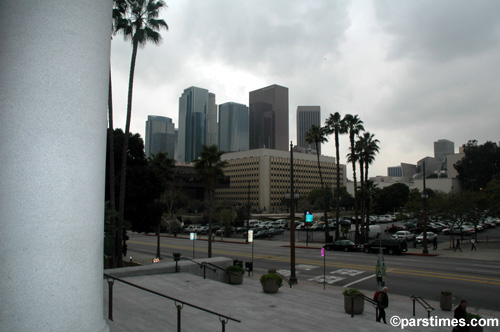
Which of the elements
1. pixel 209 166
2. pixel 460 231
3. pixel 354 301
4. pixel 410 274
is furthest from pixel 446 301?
pixel 460 231

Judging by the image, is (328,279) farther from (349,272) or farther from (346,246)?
(346,246)

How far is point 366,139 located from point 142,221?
31680mm

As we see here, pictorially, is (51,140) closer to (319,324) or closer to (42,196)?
(42,196)

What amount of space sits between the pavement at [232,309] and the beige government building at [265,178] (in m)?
152

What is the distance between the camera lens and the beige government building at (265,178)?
17588 centimetres

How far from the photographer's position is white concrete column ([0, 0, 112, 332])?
3695 millimetres

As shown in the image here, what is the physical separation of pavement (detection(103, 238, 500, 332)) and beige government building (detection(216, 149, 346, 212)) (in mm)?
152460

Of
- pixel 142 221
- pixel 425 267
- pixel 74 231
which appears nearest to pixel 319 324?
pixel 74 231

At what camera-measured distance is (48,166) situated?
3.83 m

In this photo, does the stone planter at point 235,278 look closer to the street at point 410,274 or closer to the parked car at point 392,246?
the street at point 410,274

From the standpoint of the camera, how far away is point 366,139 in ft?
161

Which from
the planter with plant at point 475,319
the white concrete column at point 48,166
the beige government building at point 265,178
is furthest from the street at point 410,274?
the beige government building at point 265,178

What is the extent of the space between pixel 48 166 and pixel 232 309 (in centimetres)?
974

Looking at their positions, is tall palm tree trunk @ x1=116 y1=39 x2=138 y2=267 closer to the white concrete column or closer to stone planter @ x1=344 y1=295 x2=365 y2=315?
stone planter @ x1=344 y1=295 x2=365 y2=315
